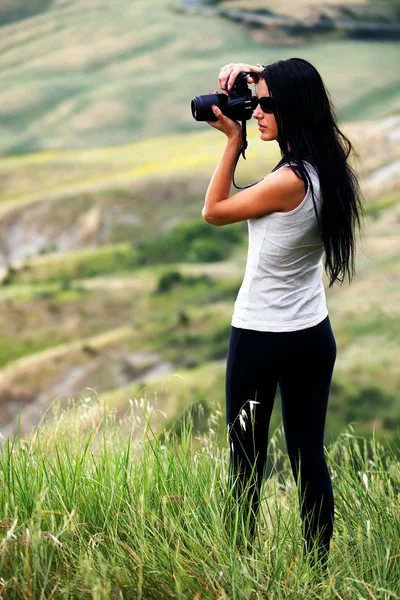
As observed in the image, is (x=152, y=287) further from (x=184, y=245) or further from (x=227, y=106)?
(x=227, y=106)

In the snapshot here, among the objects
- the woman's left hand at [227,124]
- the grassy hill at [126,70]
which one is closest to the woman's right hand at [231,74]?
the woman's left hand at [227,124]

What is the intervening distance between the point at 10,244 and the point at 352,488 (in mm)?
14187

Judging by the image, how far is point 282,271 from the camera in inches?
77.6

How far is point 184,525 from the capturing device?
6.39 feet

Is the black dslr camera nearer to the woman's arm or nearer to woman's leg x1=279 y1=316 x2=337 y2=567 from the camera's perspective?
the woman's arm

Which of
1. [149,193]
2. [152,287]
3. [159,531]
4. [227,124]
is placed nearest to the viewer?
[159,531]

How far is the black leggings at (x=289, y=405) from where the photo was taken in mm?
1991

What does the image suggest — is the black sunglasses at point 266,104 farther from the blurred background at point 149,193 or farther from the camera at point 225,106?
the blurred background at point 149,193

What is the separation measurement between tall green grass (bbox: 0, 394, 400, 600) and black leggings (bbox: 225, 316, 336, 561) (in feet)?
0.20

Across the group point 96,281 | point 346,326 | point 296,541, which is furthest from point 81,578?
→ point 96,281

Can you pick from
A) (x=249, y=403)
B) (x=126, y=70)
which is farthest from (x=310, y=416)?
(x=126, y=70)

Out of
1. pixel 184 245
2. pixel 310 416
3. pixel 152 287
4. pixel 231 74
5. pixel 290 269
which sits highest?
pixel 231 74

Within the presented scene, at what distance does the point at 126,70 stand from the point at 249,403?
1692 cm

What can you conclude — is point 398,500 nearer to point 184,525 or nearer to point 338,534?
point 338,534
